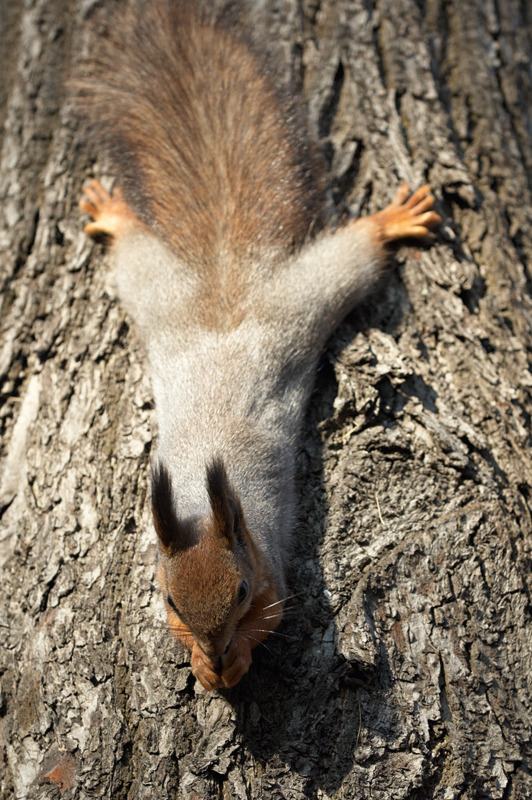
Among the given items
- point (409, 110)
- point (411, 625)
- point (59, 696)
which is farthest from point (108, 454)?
point (409, 110)

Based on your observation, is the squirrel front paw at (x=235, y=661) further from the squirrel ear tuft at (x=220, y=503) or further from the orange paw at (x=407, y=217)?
the orange paw at (x=407, y=217)

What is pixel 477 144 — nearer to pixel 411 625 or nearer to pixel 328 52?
pixel 328 52

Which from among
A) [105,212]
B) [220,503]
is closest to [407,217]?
[105,212]

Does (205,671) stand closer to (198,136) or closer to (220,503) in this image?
(220,503)

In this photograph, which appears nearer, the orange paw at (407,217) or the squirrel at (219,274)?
the squirrel at (219,274)

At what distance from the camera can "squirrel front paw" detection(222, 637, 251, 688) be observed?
220 centimetres

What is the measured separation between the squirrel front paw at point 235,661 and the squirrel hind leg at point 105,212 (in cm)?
218

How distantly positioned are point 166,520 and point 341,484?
740 mm

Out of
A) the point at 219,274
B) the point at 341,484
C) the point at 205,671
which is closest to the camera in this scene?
the point at 205,671

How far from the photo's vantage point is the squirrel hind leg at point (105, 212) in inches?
135

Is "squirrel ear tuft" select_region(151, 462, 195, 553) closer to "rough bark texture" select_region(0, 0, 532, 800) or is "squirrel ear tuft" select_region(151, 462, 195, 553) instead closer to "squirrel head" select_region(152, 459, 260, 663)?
"squirrel head" select_region(152, 459, 260, 663)

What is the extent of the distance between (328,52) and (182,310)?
71.4 inches

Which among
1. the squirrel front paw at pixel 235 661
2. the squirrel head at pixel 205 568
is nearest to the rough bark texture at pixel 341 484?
the squirrel front paw at pixel 235 661

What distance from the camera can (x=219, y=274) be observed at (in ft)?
10.3
